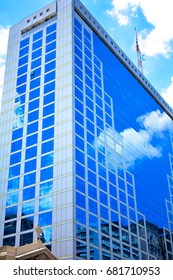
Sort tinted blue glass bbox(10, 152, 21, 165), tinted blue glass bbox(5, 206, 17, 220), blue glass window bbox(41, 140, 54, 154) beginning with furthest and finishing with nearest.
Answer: tinted blue glass bbox(10, 152, 21, 165)
blue glass window bbox(41, 140, 54, 154)
tinted blue glass bbox(5, 206, 17, 220)

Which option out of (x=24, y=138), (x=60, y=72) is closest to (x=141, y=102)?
(x=60, y=72)

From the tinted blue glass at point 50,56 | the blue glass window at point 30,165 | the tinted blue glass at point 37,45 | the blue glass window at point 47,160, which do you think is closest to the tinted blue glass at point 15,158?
the blue glass window at point 30,165

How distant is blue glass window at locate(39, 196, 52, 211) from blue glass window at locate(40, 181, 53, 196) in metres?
1.21

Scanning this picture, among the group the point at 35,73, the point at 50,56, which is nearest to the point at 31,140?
the point at 35,73

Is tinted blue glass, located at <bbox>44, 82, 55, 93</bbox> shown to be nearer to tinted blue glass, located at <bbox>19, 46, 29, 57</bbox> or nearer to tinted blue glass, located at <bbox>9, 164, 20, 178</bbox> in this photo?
tinted blue glass, located at <bbox>19, 46, 29, 57</bbox>

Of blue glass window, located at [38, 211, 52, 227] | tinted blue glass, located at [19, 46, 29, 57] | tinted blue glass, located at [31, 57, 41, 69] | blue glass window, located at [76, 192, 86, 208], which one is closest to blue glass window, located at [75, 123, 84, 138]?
blue glass window, located at [76, 192, 86, 208]

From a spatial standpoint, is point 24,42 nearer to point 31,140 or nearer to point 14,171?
point 31,140

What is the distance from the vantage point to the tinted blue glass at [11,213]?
254ft

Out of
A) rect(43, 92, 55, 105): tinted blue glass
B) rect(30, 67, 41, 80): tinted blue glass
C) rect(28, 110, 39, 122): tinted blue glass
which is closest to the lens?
rect(43, 92, 55, 105): tinted blue glass

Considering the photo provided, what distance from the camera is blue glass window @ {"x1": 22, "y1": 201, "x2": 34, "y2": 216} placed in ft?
246

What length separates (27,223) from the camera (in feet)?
244

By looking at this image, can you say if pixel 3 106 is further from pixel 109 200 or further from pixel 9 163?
pixel 109 200

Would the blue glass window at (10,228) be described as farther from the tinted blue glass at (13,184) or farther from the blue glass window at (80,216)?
the blue glass window at (80,216)

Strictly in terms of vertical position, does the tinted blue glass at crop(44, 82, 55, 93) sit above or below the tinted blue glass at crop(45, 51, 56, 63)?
below
